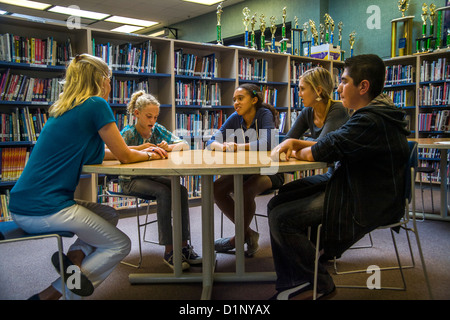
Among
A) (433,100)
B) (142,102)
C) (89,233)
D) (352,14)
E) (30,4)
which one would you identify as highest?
(30,4)

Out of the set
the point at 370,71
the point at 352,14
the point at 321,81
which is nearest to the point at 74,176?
the point at 370,71

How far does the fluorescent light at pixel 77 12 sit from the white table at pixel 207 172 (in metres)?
7.16

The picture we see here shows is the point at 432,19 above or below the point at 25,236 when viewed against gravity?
above

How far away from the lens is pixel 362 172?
4.84ft

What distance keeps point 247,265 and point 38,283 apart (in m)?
1.19

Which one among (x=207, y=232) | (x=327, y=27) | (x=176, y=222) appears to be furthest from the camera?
(x=327, y=27)

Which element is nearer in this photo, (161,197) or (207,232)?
(207,232)

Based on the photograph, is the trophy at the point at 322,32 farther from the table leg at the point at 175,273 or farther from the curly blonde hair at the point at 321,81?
the table leg at the point at 175,273

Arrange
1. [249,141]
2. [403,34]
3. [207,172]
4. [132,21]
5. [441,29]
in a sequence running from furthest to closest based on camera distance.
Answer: [132,21] → [403,34] → [441,29] → [249,141] → [207,172]

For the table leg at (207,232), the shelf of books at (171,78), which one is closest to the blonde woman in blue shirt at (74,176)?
the table leg at (207,232)

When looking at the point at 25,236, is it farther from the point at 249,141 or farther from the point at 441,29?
the point at 441,29

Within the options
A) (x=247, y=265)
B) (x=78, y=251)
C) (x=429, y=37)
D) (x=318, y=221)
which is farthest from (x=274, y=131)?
(x=429, y=37)

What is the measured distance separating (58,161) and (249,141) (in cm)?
141
